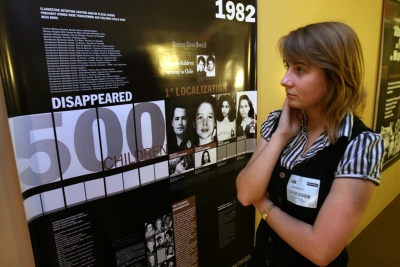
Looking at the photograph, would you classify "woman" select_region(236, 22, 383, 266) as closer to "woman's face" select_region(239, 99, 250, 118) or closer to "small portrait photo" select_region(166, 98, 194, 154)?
"small portrait photo" select_region(166, 98, 194, 154)

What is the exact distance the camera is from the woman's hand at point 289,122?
1005mm

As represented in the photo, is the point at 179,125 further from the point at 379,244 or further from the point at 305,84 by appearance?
the point at 379,244

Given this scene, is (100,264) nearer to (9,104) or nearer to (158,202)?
(158,202)

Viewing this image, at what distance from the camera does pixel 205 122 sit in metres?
1.38

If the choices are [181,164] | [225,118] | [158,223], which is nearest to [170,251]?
[158,223]

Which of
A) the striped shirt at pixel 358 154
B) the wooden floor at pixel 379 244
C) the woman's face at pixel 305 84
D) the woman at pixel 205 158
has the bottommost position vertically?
the wooden floor at pixel 379 244

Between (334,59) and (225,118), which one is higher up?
(334,59)

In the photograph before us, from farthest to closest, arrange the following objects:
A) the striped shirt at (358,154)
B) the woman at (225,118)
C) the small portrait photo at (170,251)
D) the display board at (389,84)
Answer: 1. the display board at (389,84)
2. the woman at (225,118)
3. the small portrait photo at (170,251)
4. the striped shirt at (358,154)

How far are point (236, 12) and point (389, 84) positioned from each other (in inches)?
95.6

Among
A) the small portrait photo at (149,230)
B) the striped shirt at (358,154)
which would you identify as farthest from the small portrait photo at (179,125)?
the striped shirt at (358,154)

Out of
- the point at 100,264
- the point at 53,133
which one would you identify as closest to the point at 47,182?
the point at 53,133

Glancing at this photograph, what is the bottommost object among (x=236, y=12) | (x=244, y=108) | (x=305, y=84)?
(x=244, y=108)

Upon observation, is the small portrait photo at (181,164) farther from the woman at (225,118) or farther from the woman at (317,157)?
the woman at (317,157)

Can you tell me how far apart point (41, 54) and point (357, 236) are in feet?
10.7
